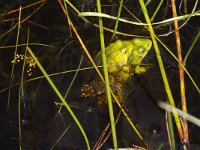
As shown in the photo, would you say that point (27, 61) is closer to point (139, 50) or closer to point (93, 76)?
point (93, 76)

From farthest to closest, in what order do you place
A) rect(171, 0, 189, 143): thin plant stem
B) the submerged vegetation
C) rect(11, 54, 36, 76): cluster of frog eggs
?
rect(11, 54, 36, 76): cluster of frog eggs → the submerged vegetation → rect(171, 0, 189, 143): thin plant stem

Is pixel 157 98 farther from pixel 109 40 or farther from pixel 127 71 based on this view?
pixel 109 40

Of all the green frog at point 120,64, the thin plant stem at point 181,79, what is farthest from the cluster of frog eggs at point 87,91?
the thin plant stem at point 181,79

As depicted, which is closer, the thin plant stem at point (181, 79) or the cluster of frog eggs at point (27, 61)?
the thin plant stem at point (181, 79)

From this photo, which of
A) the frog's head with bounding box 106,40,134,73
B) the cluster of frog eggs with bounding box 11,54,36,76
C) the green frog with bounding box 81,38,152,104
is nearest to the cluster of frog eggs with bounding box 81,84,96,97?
the green frog with bounding box 81,38,152,104

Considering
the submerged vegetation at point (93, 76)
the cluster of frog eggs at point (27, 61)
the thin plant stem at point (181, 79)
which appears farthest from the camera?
the cluster of frog eggs at point (27, 61)

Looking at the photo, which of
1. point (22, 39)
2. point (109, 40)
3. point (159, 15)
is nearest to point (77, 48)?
point (109, 40)

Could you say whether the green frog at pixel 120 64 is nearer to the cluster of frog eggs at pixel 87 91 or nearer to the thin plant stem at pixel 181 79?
the cluster of frog eggs at pixel 87 91

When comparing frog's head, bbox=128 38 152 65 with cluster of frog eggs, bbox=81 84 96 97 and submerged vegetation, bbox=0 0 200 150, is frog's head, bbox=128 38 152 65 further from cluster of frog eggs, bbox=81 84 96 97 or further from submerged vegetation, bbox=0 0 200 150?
cluster of frog eggs, bbox=81 84 96 97

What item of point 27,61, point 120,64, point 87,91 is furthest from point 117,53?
point 27,61
